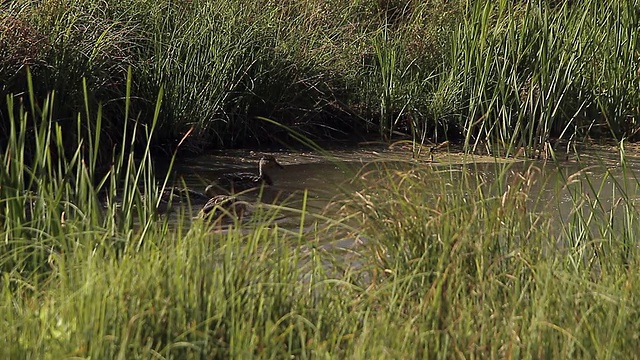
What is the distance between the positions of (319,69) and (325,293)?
6.33 metres

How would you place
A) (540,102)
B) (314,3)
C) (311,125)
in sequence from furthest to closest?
(314,3), (311,125), (540,102)

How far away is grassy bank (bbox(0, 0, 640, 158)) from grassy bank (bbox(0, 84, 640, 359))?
378cm

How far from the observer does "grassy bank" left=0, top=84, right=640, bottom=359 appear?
10.4 ft

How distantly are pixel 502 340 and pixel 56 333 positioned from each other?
4.28 ft

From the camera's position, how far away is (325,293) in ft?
11.9

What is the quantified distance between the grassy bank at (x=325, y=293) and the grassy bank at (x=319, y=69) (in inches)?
149

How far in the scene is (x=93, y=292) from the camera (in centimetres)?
318

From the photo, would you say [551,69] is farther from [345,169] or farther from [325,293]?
[325,293]

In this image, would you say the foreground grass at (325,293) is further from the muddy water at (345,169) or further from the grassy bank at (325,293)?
the muddy water at (345,169)

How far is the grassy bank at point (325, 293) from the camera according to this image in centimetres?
316

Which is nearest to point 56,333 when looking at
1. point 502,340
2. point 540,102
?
point 502,340

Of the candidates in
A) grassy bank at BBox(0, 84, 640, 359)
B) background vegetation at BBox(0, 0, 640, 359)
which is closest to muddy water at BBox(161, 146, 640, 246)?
background vegetation at BBox(0, 0, 640, 359)

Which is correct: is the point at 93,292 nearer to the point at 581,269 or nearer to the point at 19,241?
the point at 19,241

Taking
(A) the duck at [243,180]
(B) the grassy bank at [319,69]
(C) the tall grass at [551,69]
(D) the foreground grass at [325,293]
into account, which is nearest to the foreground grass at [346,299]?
(D) the foreground grass at [325,293]
